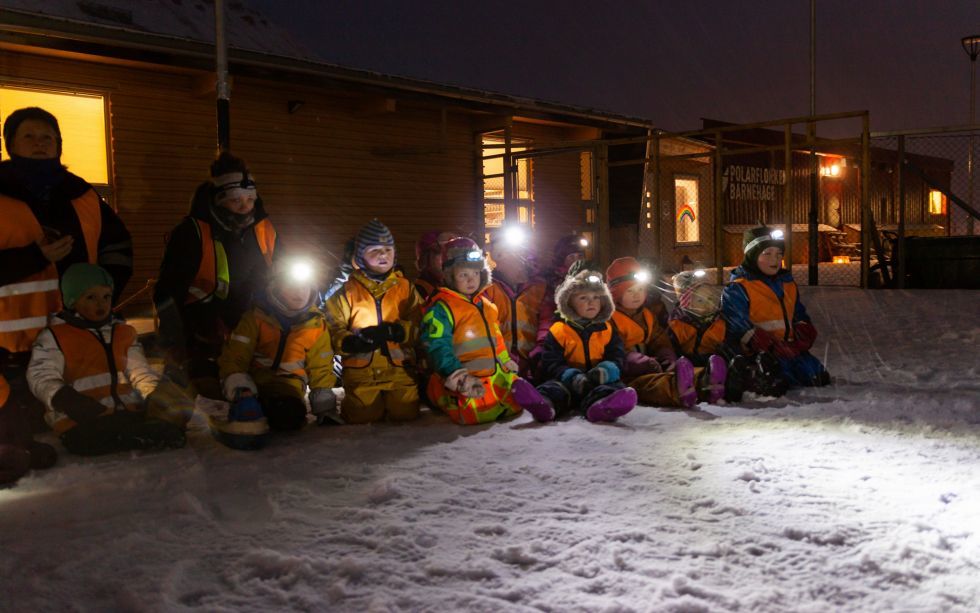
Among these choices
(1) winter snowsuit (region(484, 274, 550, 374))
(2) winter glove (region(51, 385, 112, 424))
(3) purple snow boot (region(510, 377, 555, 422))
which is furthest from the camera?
(1) winter snowsuit (region(484, 274, 550, 374))

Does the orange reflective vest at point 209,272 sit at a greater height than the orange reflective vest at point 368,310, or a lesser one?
greater

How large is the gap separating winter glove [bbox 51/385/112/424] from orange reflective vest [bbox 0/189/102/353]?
1.68 ft

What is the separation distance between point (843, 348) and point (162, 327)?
6140 millimetres

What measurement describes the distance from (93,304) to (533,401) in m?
2.63

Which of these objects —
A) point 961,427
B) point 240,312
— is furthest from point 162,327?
point 961,427

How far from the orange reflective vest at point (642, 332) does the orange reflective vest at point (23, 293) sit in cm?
366

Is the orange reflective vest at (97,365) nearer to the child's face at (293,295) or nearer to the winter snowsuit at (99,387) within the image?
the winter snowsuit at (99,387)

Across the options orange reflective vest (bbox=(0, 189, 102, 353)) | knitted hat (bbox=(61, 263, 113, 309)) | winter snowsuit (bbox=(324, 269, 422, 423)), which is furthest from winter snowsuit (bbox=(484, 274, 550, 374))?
orange reflective vest (bbox=(0, 189, 102, 353))

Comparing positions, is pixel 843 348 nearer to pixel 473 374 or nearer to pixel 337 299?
pixel 473 374

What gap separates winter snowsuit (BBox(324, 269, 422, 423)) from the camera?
4953 millimetres

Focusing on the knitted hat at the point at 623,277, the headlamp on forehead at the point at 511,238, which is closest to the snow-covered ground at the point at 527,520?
the knitted hat at the point at 623,277

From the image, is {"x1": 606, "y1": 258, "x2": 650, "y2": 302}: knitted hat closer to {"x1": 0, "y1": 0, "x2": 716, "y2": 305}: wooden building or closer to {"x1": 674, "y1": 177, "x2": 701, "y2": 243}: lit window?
{"x1": 0, "y1": 0, "x2": 716, "y2": 305}: wooden building

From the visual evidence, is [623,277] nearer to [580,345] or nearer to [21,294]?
[580,345]

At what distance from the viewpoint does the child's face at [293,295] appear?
15.6 ft
